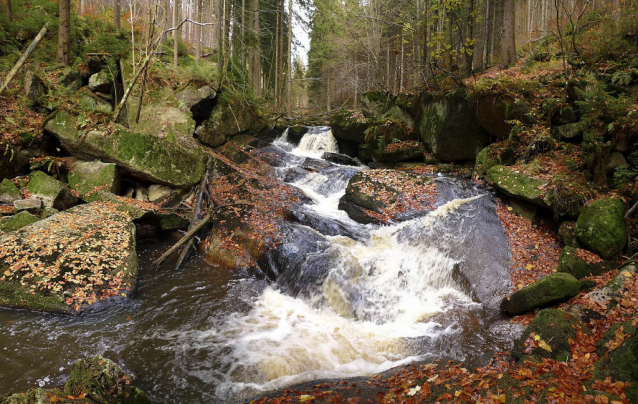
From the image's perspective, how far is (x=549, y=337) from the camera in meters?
4.57

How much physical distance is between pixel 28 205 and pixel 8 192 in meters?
1.32

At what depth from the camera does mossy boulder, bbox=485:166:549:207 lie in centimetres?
828

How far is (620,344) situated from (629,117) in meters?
6.06

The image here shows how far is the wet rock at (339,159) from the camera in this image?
631 inches

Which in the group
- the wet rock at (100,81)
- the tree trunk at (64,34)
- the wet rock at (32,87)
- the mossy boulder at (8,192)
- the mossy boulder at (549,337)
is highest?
the tree trunk at (64,34)

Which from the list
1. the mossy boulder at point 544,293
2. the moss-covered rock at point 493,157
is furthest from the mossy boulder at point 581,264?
the moss-covered rock at point 493,157

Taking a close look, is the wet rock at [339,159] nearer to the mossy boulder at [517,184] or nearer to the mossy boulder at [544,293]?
the mossy boulder at [517,184]

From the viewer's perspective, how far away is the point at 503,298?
268 inches

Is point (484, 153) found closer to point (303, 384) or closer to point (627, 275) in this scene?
point (627, 275)

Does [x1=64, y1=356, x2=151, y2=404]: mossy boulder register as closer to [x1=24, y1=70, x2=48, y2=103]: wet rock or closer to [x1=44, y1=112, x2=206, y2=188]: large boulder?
[x1=44, y1=112, x2=206, y2=188]: large boulder

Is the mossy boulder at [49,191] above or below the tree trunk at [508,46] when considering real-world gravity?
below

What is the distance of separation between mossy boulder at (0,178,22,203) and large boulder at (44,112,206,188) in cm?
202

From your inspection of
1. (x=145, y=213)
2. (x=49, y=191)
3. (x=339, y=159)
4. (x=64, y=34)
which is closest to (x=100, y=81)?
(x=64, y=34)

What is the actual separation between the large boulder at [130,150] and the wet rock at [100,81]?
313cm
